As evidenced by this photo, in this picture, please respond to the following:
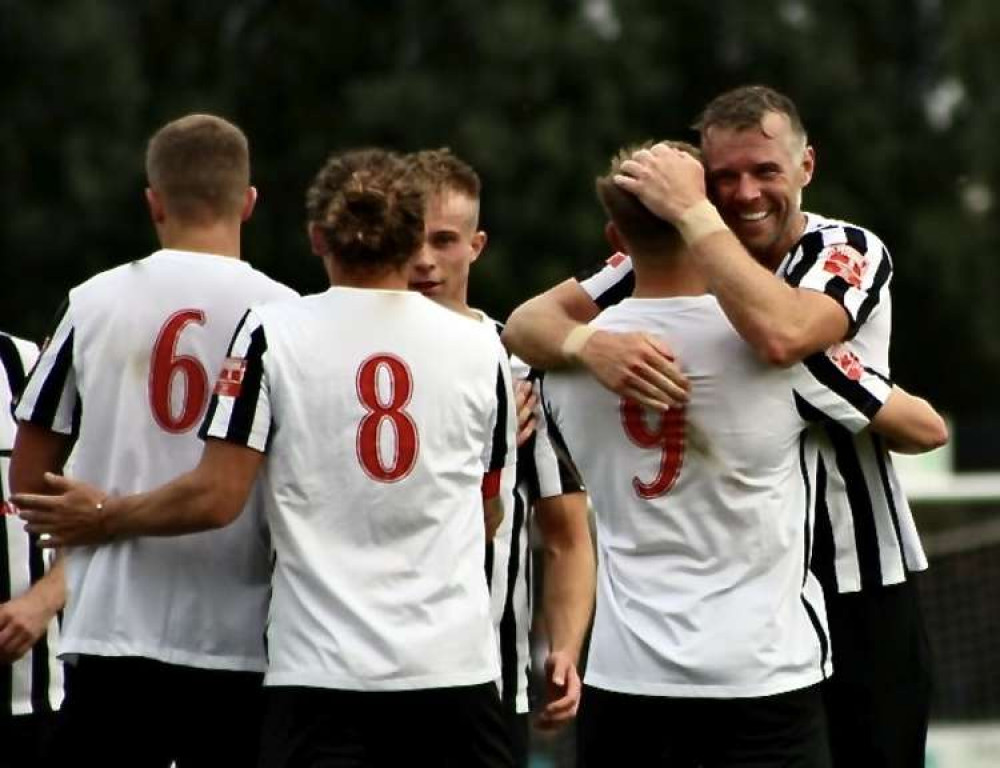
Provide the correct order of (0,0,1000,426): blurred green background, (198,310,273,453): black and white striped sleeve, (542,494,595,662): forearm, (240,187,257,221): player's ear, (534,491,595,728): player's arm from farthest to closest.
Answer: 1. (0,0,1000,426): blurred green background
2. (542,494,595,662): forearm
3. (534,491,595,728): player's arm
4. (240,187,257,221): player's ear
5. (198,310,273,453): black and white striped sleeve

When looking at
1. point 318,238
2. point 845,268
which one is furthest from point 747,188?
point 318,238

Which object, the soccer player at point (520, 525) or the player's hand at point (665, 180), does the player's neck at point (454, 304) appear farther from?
the player's hand at point (665, 180)

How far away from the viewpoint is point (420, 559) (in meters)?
4.79

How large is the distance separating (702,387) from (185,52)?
30194mm

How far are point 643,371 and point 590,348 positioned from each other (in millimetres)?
202

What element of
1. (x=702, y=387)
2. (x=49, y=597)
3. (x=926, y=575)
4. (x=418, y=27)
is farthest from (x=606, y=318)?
(x=418, y=27)

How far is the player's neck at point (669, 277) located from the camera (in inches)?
193

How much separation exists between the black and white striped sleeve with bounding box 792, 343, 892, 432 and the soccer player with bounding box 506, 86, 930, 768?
0.05 metres

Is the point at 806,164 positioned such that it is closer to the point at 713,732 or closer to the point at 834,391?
the point at 834,391

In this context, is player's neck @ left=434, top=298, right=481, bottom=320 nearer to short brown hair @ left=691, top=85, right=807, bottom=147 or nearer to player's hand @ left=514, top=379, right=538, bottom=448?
player's hand @ left=514, top=379, right=538, bottom=448

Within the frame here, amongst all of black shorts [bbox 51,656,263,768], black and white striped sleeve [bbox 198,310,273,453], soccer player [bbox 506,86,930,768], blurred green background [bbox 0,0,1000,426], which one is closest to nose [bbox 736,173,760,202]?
soccer player [bbox 506,86,930,768]

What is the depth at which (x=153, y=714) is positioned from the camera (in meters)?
5.17

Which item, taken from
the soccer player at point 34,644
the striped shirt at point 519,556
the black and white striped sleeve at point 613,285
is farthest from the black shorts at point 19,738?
the black and white striped sleeve at point 613,285

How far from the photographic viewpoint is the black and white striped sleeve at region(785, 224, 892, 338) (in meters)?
4.98
